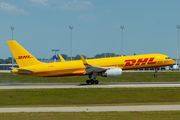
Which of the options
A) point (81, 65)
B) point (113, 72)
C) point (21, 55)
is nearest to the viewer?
point (113, 72)

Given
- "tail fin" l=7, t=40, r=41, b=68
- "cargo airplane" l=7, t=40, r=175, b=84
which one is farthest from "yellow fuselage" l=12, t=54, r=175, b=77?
"tail fin" l=7, t=40, r=41, b=68

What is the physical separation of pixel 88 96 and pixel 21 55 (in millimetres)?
20764

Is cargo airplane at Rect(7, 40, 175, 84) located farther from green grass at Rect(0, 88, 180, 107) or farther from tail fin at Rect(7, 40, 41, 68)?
green grass at Rect(0, 88, 180, 107)

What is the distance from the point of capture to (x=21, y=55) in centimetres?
5069

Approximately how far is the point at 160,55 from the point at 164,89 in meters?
15.3

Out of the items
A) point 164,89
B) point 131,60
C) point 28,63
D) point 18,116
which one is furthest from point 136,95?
point 28,63

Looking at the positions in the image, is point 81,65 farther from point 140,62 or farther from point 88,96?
point 88,96

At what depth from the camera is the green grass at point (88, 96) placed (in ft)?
112

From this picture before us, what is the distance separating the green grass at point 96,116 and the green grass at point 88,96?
10374 millimetres

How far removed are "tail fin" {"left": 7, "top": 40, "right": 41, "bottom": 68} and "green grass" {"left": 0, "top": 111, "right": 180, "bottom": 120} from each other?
29.0 meters

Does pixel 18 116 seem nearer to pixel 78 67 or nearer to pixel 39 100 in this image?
pixel 39 100

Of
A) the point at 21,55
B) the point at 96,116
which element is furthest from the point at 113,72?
the point at 96,116

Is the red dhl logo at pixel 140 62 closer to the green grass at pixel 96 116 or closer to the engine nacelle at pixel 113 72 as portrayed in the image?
the engine nacelle at pixel 113 72

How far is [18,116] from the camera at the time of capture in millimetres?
21828
